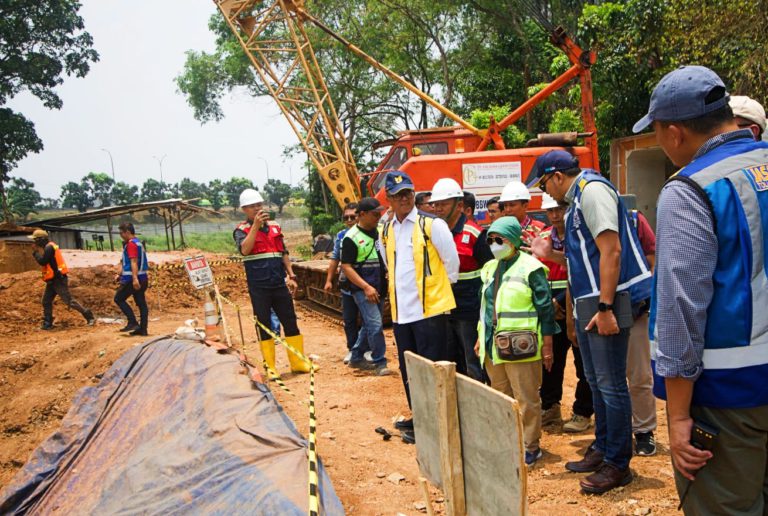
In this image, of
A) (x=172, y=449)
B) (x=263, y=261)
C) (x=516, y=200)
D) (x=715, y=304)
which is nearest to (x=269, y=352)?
(x=263, y=261)

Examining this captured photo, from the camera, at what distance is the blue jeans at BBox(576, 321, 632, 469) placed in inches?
131

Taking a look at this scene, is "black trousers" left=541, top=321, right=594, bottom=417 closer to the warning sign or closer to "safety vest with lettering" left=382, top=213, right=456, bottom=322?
"safety vest with lettering" left=382, top=213, right=456, bottom=322

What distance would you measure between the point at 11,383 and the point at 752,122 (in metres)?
9.99

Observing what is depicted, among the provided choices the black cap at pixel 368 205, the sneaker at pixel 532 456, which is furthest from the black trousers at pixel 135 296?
the sneaker at pixel 532 456

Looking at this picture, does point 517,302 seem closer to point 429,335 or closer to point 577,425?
point 429,335

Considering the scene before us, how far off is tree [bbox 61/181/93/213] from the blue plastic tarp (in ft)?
234

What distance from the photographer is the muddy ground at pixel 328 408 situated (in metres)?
3.56

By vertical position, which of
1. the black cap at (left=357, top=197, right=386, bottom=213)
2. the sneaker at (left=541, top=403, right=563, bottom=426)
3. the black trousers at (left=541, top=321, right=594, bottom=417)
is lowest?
the sneaker at (left=541, top=403, right=563, bottom=426)

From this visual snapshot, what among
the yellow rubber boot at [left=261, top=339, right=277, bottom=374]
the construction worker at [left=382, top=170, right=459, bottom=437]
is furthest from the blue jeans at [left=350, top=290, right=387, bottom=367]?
the construction worker at [left=382, top=170, right=459, bottom=437]

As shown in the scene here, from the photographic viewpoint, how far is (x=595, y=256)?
3.32m

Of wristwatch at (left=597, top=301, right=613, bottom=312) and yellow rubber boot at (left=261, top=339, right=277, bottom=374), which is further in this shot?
yellow rubber boot at (left=261, top=339, right=277, bottom=374)

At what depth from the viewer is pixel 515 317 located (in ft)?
12.9

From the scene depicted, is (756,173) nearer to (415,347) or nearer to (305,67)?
(415,347)

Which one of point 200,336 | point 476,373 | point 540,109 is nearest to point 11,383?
point 200,336
